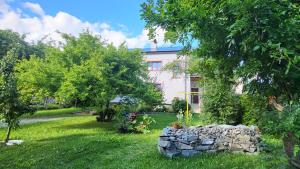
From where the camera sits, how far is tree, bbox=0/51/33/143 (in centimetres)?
1102

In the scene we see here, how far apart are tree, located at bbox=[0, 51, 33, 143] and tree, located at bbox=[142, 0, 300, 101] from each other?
878 cm

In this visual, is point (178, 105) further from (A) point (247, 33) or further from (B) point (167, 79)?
(A) point (247, 33)

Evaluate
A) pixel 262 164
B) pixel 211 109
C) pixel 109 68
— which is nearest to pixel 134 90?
pixel 109 68

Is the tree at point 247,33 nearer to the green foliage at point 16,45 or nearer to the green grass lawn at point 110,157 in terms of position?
the green grass lawn at point 110,157

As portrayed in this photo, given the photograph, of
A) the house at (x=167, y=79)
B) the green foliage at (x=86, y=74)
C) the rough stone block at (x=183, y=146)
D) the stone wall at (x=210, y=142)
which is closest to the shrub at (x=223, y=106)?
the green foliage at (x=86, y=74)

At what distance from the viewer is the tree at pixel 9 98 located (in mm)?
11023

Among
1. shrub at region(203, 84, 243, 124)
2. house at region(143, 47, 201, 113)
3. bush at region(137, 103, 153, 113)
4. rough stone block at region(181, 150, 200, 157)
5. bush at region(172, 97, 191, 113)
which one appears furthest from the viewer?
house at region(143, 47, 201, 113)

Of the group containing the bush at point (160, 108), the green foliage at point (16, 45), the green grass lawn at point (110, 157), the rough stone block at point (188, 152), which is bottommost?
the green grass lawn at point (110, 157)

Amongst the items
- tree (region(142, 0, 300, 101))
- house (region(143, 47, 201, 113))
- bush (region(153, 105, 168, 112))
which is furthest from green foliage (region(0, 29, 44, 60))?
tree (region(142, 0, 300, 101))

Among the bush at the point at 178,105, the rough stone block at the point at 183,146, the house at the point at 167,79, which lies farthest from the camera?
the house at the point at 167,79

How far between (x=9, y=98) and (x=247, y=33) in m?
9.98

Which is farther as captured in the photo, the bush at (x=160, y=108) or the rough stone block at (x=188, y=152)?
the bush at (x=160, y=108)

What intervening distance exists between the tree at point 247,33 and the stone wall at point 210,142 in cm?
481

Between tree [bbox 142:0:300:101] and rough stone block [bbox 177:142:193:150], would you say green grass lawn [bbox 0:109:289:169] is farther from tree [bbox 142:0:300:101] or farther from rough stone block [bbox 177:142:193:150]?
tree [bbox 142:0:300:101]
